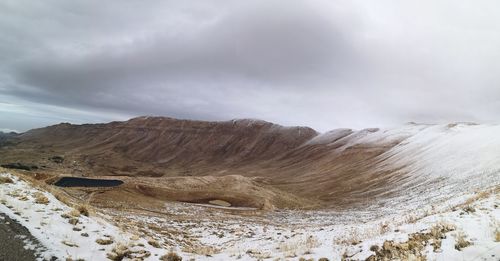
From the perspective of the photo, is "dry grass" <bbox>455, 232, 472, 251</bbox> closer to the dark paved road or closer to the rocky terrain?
the rocky terrain

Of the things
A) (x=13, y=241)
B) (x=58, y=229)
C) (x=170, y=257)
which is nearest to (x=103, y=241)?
(x=58, y=229)

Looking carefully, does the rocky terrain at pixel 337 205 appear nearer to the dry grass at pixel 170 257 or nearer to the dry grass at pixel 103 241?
the dry grass at pixel 170 257

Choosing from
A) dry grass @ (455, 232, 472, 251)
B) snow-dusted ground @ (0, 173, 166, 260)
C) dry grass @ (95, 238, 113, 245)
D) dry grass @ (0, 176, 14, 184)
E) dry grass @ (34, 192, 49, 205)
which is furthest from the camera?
dry grass @ (0, 176, 14, 184)

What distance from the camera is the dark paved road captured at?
9.57 meters

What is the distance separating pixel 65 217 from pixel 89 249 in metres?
2.82

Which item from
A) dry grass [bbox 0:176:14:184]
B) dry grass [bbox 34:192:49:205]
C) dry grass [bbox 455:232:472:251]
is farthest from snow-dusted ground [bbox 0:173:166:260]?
dry grass [bbox 455:232:472:251]

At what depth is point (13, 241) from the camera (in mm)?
10406

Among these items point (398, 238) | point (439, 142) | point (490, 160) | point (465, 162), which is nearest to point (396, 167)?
point (439, 142)

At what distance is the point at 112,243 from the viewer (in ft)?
41.6

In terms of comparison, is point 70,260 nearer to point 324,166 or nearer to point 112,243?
point 112,243

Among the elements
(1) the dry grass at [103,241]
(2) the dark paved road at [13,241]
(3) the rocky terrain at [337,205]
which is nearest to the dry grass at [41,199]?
(3) the rocky terrain at [337,205]

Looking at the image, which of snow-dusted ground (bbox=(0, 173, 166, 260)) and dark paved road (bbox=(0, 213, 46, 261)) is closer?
dark paved road (bbox=(0, 213, 46, 261))

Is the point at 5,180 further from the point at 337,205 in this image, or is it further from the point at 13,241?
the point at 337,205

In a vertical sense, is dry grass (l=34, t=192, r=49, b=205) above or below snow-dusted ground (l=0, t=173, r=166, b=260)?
above
